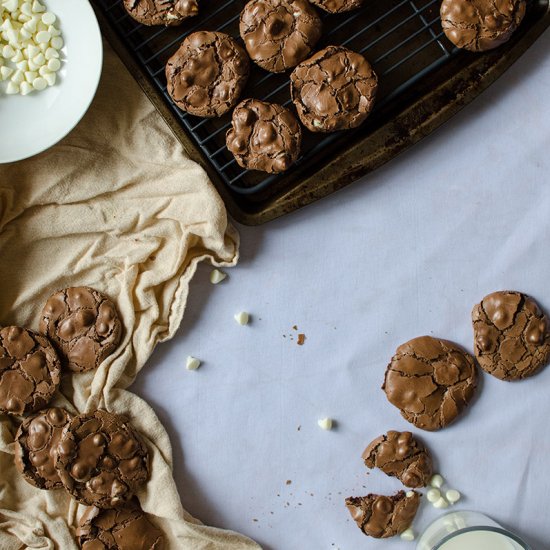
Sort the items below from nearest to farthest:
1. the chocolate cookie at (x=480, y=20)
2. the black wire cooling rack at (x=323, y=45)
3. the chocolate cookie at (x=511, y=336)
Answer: the chocolate cookie at (x=480, y=20)
the black wire cooling rack at (x=323, y=45)
the chocolate cookie at (x=511, y=336)

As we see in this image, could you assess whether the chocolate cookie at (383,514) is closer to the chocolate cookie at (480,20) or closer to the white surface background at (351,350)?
the white surface background at (351,350)

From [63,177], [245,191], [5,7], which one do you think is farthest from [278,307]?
[5,7]

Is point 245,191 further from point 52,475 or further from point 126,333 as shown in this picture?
point 52,475

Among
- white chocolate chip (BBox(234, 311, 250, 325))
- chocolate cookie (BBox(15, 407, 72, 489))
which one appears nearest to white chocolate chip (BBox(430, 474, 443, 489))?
white chocolate chip (BBox(234, 311, 250, 325))

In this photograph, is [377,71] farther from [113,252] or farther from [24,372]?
[24,372]

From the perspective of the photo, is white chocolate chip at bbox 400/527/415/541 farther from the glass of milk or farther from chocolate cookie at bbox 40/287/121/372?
chocolate cookie at bbox 40/287/121/372

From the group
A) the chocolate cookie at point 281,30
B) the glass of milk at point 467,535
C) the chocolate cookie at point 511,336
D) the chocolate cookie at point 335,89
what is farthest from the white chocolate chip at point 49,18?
the glass of milk at point 467,535
